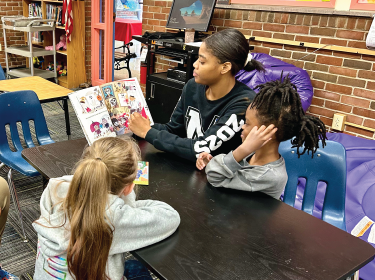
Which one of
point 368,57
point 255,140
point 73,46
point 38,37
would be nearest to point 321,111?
point 368,57

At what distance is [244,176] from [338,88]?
2.10 metres

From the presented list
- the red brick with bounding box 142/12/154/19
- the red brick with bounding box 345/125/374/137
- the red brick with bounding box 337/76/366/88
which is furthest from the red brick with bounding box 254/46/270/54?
the red brick with bounding box 142/12/154/19

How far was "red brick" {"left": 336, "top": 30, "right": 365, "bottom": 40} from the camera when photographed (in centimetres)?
277

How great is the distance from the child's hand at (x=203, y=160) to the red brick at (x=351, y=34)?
2.05 meters

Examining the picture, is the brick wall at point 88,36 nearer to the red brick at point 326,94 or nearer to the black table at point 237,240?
the red brick at point 326,94

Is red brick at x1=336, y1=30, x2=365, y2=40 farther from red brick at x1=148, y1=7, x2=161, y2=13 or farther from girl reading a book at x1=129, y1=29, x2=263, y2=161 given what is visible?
red brick at x1=148, y1=7, x2=161, y2=13

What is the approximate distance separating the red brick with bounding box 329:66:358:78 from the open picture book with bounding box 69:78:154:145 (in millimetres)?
2001

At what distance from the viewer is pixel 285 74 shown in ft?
9.77

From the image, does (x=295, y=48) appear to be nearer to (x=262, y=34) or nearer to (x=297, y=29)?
(x=297, y=29)

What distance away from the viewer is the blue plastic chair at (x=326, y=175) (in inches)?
61.2

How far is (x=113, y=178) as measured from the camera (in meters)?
0.97

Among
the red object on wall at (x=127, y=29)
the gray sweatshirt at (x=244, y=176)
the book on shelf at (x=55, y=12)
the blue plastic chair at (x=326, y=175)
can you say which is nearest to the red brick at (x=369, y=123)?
the blue plastic chair at (x=326, y=175)

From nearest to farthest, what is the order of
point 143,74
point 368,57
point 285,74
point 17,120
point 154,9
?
point 17,120 < point 368,57 < point 285,74 < point 154,9 < point 143,74

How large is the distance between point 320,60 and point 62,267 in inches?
109
